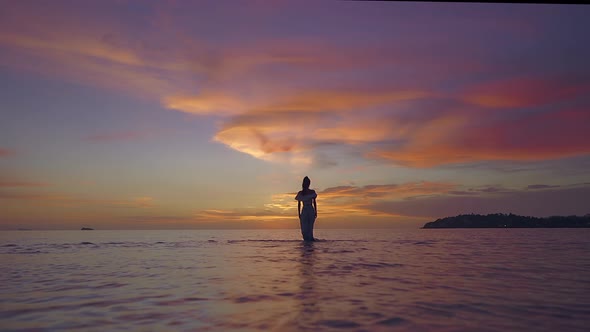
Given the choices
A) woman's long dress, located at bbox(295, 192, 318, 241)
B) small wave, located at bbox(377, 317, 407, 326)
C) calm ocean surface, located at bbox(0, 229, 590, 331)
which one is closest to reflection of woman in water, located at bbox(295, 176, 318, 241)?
woman's long dress, located at bbox(295, 192, 318, 241)

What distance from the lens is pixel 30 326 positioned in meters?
6.29

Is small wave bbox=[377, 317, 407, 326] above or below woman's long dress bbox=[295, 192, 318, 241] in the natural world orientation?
below

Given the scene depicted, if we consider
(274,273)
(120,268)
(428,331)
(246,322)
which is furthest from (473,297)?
(120,268)

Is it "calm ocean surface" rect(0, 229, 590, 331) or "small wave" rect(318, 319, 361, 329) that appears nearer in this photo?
"small wave" rect(318, 319, 361, 329)

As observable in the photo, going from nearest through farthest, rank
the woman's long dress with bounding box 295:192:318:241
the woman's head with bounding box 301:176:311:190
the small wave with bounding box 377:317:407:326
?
the small wave with bounding box 377:317:407:326 → the woman's head with bounding box 301:176:311:190 → the woman's long dress with bounding box 295:192:318:241

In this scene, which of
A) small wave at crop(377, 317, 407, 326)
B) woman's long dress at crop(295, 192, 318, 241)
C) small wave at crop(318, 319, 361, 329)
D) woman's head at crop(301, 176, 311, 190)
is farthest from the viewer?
woman's long dress at crop(295, 192, 318, 241)

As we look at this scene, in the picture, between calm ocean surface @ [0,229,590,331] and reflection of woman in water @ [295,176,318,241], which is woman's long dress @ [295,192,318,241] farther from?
calm ocean surface @ [0,229,590,331]

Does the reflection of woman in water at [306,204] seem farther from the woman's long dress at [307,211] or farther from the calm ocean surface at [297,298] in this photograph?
the calm ocean surface at [297,298]

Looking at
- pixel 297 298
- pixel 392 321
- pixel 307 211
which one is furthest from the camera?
pixel 307 211

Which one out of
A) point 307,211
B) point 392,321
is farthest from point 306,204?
point 392,321

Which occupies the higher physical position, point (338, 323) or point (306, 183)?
point (306, 183)

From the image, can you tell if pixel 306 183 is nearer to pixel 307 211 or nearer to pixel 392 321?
pixel 307 211

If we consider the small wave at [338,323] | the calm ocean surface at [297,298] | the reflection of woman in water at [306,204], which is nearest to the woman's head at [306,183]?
the reflection of woman in water at [306,204]

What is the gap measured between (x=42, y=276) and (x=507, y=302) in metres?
12.6
